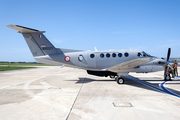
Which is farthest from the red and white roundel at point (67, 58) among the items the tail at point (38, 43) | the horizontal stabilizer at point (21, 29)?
the horizontal stabilizer at point (21, 29)

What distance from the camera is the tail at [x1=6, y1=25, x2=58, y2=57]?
11.9 m

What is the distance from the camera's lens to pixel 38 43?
12.1 metres

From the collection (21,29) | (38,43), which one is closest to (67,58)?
(38,43)

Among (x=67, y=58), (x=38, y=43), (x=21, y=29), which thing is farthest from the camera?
(x=67, y=58)

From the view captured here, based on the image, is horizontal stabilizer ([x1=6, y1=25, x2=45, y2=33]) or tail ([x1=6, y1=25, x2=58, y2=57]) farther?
tail ([x1=6, y1=25, x2=58, y2=57])

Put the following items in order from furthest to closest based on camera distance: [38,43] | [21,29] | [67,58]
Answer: [67,58]
[38,43]
[21,29]

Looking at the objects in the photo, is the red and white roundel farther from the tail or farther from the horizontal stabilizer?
the horizontal stabilizer

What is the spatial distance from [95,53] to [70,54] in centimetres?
248

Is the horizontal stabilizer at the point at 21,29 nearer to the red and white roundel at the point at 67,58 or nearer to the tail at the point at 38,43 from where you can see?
the tail at the point at 38,43

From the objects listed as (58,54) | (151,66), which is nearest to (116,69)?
(151,66)

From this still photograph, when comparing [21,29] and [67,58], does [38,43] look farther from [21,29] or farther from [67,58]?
[67,58]

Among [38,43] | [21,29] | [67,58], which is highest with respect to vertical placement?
[21,29]

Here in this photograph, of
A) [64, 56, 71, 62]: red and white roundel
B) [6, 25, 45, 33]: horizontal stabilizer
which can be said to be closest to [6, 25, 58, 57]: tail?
[6, 25, 45, 33]: horizontal stabilizer

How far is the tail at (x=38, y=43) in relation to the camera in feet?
38.9
